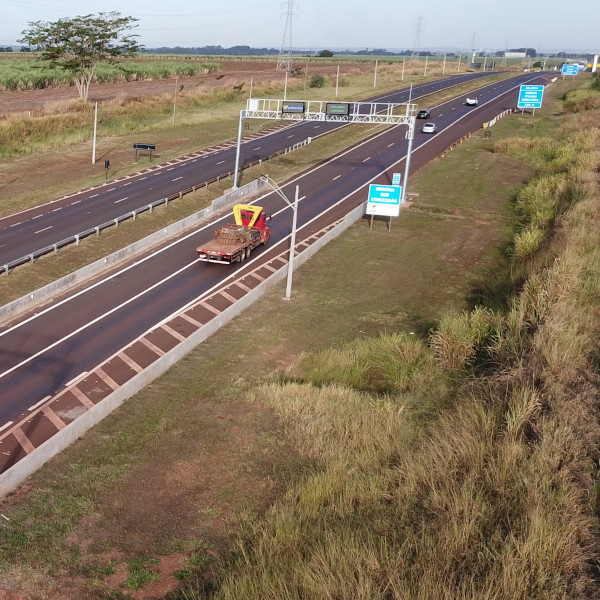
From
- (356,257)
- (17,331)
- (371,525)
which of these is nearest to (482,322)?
(371,525)

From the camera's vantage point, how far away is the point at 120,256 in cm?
4088

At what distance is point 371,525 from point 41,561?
830 centimetres

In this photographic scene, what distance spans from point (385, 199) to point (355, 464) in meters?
32.6

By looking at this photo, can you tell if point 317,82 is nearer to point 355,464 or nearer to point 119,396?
point 119,396

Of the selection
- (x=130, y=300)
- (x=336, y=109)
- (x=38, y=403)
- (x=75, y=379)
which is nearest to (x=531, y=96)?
(x=336, y=109)

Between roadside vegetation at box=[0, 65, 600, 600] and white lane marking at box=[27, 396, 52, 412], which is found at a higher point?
roadside vegetation at box=[0, 65, 600, 600]

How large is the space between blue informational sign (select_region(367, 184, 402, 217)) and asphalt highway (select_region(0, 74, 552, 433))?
399 centimetres

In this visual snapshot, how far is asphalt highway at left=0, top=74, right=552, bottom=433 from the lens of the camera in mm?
26589

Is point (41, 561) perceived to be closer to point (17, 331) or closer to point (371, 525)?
point (371, 525)

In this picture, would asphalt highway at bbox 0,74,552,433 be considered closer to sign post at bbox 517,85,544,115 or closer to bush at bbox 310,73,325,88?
sign post at bbox 517,85,544,115

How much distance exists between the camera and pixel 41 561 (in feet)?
53.9

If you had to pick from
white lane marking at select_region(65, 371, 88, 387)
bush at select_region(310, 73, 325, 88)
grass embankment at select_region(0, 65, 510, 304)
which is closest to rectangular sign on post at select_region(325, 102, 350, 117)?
grass embankment at select_region(0, 65, 510, 304)

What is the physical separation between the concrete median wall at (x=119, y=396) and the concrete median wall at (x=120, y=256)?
9706 millimetres

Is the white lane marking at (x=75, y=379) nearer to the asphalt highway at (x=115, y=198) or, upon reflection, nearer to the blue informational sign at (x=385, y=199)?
the asphalt highway at (x=115, y=198)
